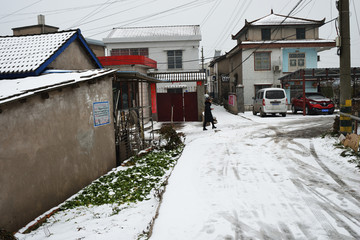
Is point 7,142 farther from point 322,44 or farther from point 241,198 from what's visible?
point 322,44

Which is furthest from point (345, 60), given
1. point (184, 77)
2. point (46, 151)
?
point (184, 77)

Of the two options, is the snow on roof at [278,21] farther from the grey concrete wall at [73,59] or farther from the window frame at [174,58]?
the grey concrete wall at [73,59]

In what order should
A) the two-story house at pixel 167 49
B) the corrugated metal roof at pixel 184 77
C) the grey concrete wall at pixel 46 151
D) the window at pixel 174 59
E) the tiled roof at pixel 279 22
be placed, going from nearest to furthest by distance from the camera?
the grey concrete wall at pixel 46 151 < the corrugated metal roof at pixel 184 77 < the two-story house at pixel 167 49 < the window at pixel 174 59 < the tiled roof at pixel 279 22

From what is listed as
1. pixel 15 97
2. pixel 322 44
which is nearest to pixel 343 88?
pixel 15 97

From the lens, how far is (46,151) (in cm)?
602

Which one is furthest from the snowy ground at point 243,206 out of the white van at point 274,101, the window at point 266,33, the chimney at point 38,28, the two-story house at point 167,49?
the window at point 266,33

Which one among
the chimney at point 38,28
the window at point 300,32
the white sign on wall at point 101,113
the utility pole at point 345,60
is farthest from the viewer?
the window at point 300,32

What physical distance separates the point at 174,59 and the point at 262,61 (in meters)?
8.72

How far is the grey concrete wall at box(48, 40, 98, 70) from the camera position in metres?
11.7

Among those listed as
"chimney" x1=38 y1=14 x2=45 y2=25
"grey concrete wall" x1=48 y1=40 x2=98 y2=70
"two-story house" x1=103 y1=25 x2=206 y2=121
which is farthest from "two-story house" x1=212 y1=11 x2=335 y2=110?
"chimney" x1=38 y1=14 x2=45 y2=25

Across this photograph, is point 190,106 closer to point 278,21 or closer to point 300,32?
point 278,21

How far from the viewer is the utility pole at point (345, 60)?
377 inches

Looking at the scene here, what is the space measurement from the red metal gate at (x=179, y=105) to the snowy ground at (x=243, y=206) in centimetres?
1309

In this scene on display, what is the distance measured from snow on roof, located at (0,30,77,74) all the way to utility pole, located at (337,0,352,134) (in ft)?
33.1
